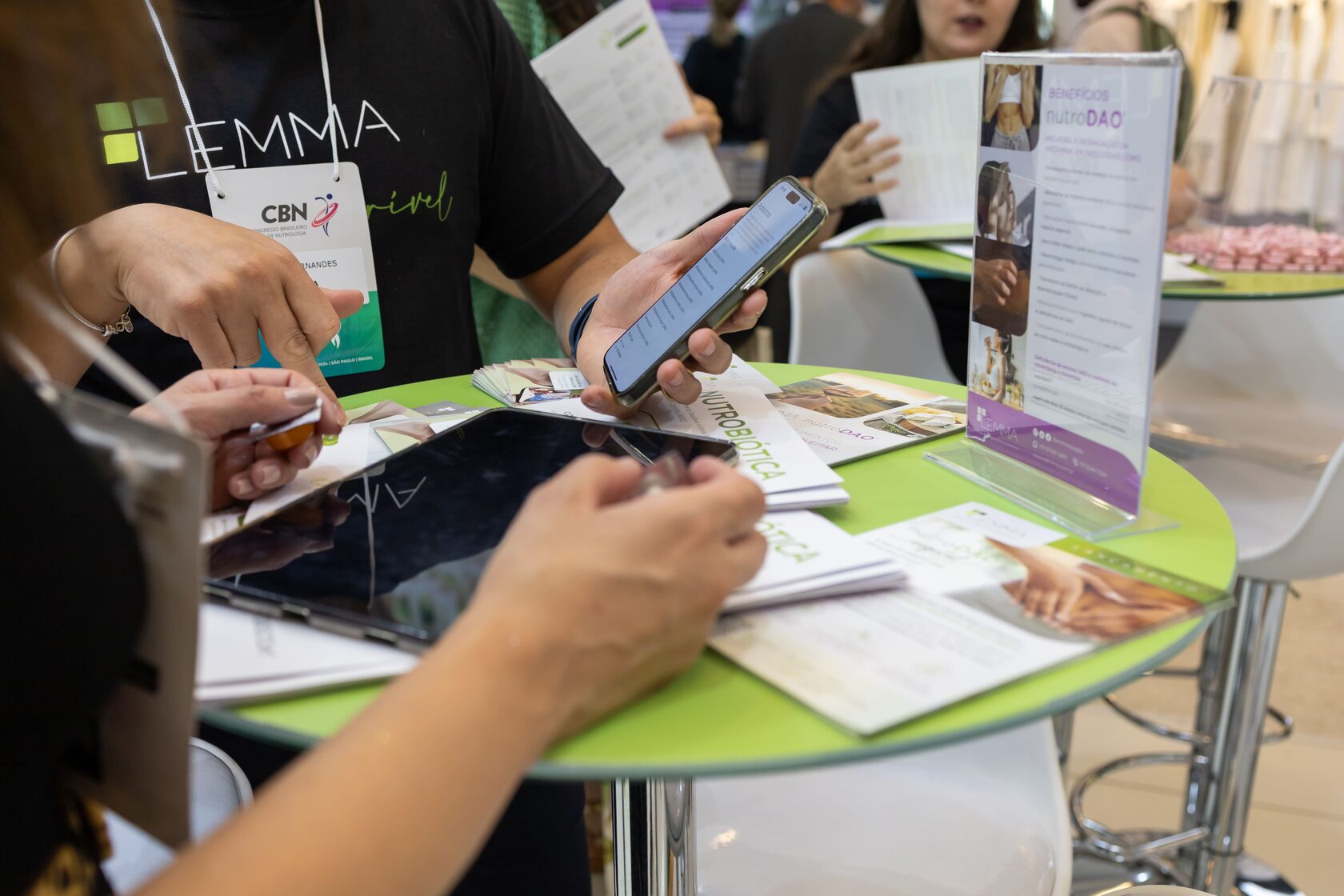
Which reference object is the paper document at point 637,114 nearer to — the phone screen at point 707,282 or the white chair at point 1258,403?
the white chair at point 1258,403

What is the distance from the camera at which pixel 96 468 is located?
1.59 ft

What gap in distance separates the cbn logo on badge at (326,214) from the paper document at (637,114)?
0.80 metres

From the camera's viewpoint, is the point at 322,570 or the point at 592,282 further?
the point at 592,282

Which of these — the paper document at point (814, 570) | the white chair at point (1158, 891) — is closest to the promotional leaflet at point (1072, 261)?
the paper document at point (814, 570)

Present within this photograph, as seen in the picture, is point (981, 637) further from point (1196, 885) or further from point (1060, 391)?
point (1196, 885)

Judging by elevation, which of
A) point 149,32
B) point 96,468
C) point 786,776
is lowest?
point 786,776

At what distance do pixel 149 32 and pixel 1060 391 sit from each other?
61cm

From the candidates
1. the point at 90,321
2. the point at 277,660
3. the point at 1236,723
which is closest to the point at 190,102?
the point at 90,321

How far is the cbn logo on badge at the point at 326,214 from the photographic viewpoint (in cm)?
124

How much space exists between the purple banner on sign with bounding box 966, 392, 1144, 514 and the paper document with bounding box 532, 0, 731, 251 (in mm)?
1179

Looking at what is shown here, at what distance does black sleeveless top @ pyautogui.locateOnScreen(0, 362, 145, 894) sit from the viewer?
448mm

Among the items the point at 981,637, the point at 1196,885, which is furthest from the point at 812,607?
the point at 1196,885

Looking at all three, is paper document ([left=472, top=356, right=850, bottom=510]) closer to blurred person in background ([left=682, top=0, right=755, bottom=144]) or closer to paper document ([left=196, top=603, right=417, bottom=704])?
paper document ([left=196, top=603, right=417, bottom=704])

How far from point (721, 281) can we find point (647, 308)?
0.16 metres
